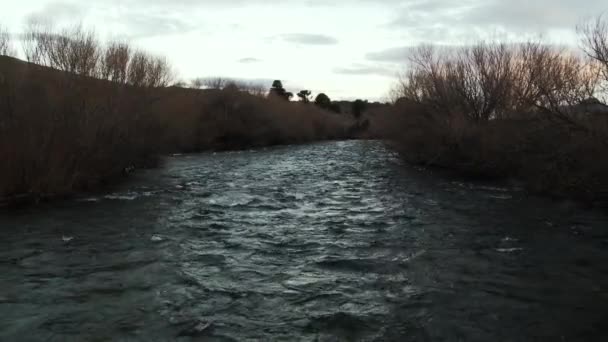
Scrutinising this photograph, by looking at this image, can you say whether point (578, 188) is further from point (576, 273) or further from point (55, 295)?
point (55, 295)

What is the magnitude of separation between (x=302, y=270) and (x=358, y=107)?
103426 millimetres

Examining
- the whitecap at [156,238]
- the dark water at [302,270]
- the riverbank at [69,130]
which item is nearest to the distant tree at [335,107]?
the riverbank at [69,130]

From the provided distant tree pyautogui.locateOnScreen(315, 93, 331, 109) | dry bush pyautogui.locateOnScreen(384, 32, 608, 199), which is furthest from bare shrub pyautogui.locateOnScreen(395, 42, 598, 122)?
distant tree pyautogui.locateOnScreen(315, 93, 331, 109)

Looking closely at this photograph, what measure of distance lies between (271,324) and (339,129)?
7272 centimetres

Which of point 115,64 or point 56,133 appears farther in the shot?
point 115,64

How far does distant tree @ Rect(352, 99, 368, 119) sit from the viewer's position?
108 meters

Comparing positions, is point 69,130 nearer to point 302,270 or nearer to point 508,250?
point 302,270

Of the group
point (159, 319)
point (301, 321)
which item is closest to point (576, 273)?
point (301, 321)

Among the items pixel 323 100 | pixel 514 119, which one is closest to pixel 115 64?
pixel 514 119

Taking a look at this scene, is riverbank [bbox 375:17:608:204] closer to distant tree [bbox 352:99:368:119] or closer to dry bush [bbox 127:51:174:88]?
dry bush [bbox 127:51:174:88]

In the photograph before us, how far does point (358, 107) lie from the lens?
111 m

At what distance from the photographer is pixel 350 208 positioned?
15844 millimetres

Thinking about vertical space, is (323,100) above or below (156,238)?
above

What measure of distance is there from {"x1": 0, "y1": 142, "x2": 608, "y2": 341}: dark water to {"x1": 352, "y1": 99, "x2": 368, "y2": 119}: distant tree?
9118 cm
